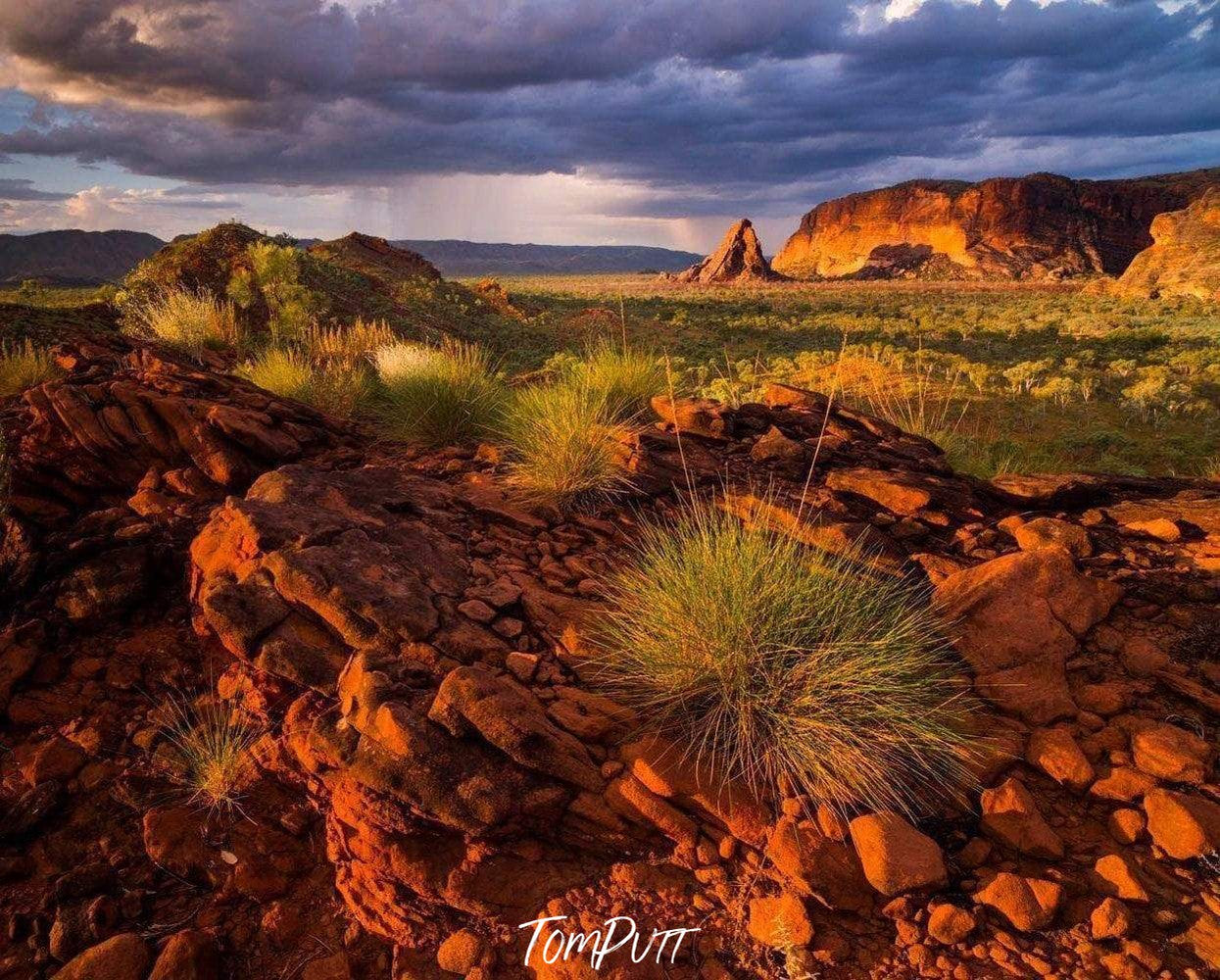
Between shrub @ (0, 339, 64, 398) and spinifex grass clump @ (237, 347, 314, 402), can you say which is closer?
shrub @ (0, 339, 64, 398)

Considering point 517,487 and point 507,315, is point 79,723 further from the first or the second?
point 507,315

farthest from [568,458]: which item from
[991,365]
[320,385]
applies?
[991,365]

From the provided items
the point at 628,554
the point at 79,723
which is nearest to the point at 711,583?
the point at 628,554

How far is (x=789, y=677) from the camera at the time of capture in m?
2.89

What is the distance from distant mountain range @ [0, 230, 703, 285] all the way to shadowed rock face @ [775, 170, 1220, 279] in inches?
1707

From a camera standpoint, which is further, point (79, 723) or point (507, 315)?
point (507, 315)

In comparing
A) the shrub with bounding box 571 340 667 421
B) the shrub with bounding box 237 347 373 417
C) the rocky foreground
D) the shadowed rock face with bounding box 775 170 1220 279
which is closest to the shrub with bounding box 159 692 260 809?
the rocky foreground

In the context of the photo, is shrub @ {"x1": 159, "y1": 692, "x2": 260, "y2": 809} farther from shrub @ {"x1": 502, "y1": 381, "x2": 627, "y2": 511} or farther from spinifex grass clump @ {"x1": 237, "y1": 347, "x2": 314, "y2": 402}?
spinifex grass clump @ {"x1": 237, "y1": 347, "x2": 314, "y2": 402}

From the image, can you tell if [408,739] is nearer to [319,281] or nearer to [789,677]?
[789,677]

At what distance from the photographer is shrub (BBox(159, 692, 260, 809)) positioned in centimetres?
273

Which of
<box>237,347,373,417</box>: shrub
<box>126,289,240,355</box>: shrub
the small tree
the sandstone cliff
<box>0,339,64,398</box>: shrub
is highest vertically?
the sandstone cliff

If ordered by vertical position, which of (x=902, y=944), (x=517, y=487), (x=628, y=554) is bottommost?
(x=902, y=944)

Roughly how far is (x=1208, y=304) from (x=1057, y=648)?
40.8 meters

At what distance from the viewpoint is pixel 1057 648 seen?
346 cm
